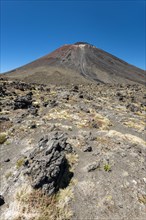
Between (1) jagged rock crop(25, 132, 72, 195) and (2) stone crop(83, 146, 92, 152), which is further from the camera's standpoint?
(2) stone crop(83, 146, 92, 152)

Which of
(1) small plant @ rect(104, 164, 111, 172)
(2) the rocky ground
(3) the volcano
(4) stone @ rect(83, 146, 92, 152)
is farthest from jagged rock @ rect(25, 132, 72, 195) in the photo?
(3) the volcano

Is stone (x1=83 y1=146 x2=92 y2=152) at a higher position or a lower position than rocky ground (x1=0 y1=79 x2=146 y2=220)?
higher

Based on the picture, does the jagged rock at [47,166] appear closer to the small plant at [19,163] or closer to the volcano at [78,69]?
the small plant at [19,163]

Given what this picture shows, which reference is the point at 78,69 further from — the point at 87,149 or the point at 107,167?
the point at 107,167

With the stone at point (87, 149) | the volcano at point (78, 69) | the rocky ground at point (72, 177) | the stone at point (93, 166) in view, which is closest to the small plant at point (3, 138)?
the rocky ground at point (72, 177)

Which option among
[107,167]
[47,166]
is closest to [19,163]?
[47,166]

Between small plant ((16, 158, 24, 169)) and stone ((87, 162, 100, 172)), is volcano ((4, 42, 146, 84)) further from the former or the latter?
stone ((87, 162, 100, 172))
